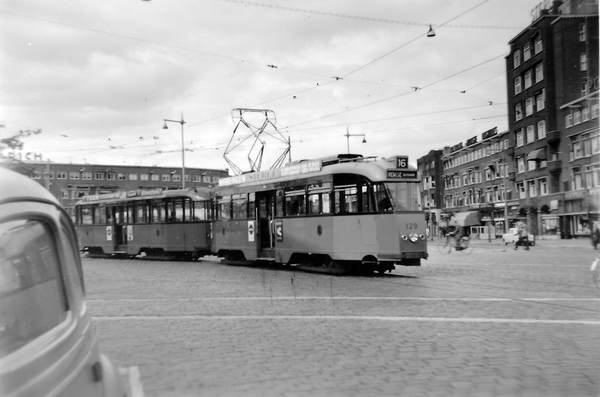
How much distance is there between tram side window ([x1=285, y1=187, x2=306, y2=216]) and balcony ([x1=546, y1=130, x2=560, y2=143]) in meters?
14.9

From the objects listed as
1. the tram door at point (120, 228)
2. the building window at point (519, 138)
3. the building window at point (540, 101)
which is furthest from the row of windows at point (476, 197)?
the tram door at point (120, 228)

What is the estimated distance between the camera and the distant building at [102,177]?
1513cm

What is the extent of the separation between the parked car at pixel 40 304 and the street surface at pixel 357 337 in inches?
118

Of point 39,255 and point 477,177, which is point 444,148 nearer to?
point 477,177

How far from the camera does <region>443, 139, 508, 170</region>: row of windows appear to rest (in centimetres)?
4922

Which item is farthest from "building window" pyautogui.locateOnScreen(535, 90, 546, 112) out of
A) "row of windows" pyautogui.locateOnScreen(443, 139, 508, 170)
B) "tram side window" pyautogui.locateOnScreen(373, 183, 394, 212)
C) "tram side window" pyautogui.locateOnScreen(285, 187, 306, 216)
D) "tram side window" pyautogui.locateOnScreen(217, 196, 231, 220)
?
"row of windows" pyautogui.locateOnScreen(443, 139, 508, 170)

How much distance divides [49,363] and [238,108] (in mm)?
22896

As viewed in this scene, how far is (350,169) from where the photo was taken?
16.8m

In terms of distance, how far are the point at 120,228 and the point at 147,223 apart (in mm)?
2517

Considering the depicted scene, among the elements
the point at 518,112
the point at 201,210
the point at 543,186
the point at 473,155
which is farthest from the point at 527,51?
the point at 473,155

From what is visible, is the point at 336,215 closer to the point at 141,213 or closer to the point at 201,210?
the point at 201,210

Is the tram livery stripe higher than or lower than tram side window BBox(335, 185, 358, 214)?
lower

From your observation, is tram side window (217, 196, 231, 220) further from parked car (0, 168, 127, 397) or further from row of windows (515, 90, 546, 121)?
parked car (0, 168, 127, 397)

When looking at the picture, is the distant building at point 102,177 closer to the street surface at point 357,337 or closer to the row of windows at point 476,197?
the street surface at point 357,337
